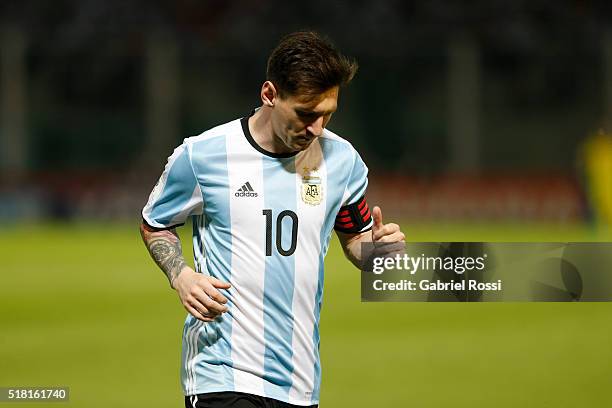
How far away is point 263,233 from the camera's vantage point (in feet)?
12.3

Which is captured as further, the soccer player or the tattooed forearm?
the tattooed forearm

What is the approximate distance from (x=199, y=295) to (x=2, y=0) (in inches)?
1027

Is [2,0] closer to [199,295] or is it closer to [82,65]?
[82,65]

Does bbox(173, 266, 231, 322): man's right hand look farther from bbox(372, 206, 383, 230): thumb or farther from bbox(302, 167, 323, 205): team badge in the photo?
bbox(372, 206, 383, 230): thumb

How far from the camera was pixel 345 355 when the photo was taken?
344 inches

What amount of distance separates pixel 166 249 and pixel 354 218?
72 cm

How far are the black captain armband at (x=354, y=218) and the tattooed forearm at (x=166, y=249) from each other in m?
0.61

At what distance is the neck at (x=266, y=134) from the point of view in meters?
3.77

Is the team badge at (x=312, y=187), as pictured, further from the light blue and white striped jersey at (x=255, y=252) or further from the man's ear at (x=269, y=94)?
the man's ear at (x=269, y=94)

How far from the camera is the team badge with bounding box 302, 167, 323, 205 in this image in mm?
3783

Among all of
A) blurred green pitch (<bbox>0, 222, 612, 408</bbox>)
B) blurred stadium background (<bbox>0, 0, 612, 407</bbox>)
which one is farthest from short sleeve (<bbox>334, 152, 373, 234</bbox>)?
blurred stadium background (<bbox>0, 0, 612, 407</bbox>)

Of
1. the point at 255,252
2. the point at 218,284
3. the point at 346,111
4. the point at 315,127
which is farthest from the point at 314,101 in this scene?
the point at 346,111

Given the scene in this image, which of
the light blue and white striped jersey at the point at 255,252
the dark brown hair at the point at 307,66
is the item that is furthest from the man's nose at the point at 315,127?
the light blue and white striped jersey at the point at 255,252

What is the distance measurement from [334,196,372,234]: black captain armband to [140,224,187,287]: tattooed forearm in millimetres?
614
